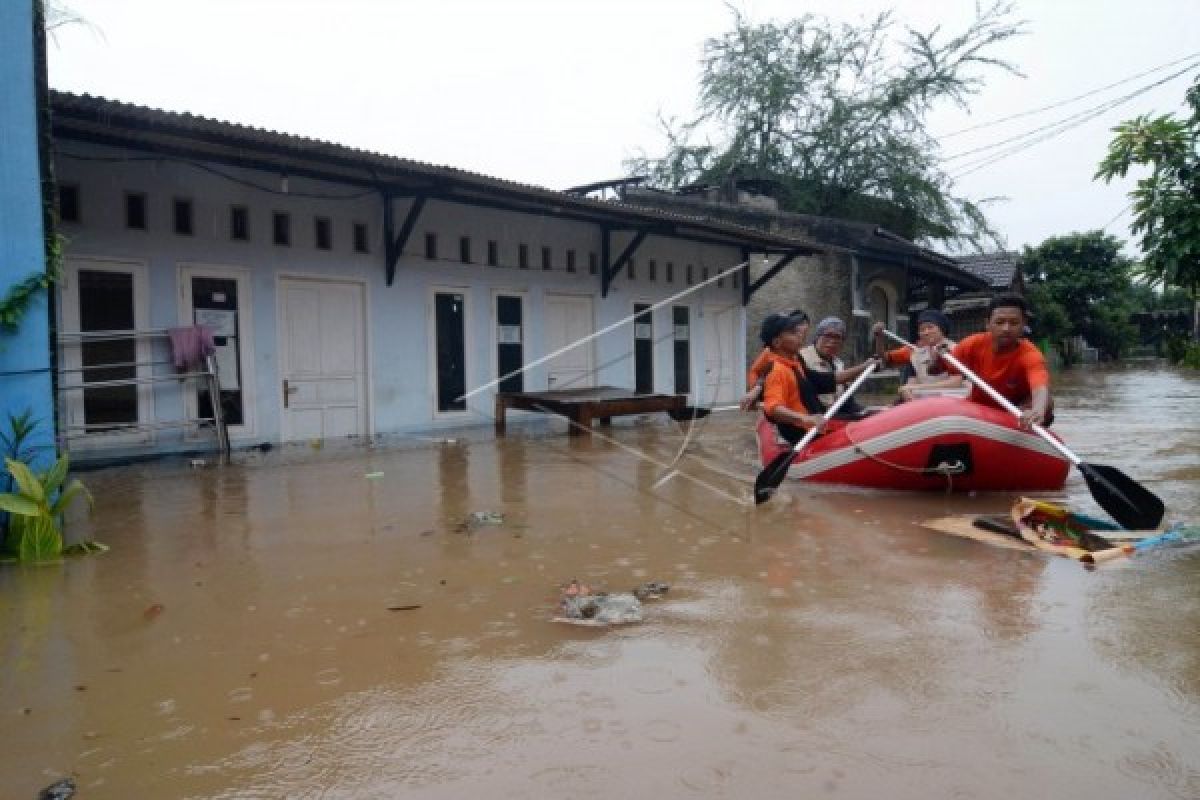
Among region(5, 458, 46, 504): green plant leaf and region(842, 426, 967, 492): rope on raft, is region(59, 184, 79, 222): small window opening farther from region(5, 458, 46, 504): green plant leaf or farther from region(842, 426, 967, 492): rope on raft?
region(842, 426, 967, 492): rope on raft

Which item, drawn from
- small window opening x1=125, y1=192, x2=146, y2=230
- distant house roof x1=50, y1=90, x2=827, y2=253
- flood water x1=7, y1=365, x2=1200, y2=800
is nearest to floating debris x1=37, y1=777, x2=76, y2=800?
flood water x1=7, y1=365, x2=1200, y2=800

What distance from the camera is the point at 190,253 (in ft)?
28.1

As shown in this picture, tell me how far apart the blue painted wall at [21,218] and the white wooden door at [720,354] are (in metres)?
11.9

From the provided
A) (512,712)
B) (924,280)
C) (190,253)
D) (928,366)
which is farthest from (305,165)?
(924,280)

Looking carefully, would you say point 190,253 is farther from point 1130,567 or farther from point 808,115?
point 808,115

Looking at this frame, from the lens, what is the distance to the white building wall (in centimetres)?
809

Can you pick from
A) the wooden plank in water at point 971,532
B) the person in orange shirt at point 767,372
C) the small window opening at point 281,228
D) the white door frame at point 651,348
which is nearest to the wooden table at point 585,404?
the person in orange shirt at point 767,372

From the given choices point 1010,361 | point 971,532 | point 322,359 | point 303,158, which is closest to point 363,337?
point 322,359

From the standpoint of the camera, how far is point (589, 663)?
2.90 metres

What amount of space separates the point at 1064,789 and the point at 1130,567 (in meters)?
2.45

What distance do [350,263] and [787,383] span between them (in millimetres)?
5766

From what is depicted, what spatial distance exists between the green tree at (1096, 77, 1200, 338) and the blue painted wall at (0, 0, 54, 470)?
7221 mm

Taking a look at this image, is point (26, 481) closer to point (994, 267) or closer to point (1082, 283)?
point (994, 267)

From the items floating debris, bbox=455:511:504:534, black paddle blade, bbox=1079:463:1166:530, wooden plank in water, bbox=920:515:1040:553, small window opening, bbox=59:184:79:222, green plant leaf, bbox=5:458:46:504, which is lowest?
wooden plank in water, bbox=920:515:1040:553
